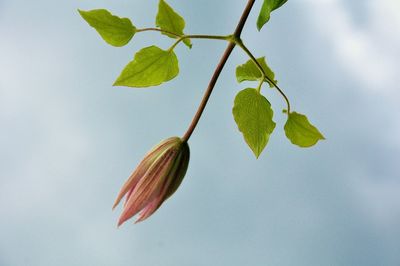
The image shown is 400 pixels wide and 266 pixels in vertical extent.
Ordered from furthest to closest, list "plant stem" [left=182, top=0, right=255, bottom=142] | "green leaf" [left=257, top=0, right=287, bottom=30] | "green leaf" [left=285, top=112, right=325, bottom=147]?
"green leaf" [left=285, top=112, right=325, bottom=147], "green leaf" [left=257, top=0, right=287, bottom=30], "plant stem" [left=182, top=0, right=255, bottom=142]

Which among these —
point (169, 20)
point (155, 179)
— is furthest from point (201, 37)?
point (155, 179)

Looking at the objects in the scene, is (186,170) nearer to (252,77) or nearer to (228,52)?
(228,52)

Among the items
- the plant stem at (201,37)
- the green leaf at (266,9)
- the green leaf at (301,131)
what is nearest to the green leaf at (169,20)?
the plant stem at (201,37)

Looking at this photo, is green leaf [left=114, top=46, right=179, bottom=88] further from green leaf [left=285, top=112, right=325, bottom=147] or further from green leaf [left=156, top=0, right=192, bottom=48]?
green leaf [left=285, top=112, right=325, bottom=147]

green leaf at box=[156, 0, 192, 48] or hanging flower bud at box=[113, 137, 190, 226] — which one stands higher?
green leaf at box=[156, 0, 192, 48]

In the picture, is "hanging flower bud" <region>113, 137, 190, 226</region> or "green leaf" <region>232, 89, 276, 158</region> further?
"green leaf" <region>232, 89, 276, 158</region>

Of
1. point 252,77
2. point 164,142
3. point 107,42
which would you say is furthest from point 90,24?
point 252,77

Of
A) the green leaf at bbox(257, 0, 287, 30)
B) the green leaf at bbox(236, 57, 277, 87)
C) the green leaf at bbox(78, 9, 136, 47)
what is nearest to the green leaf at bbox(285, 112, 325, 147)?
the green leaf at bbox(236, 57, 277, 87)
